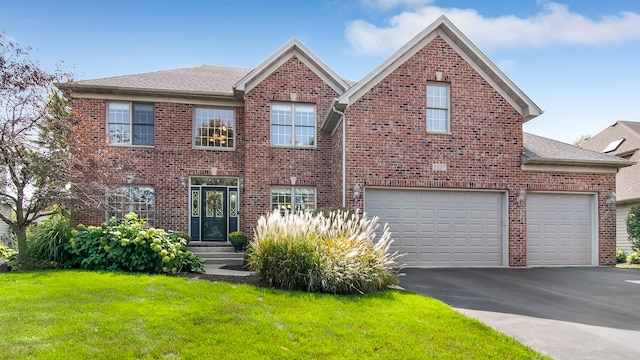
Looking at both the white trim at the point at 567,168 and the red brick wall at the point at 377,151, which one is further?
the white trim at the point at 567,168

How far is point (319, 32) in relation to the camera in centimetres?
1122

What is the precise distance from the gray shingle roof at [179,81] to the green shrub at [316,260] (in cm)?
768

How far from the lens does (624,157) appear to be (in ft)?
62.7

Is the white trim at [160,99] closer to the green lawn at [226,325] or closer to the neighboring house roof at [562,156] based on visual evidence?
the green lawn at [226,325]

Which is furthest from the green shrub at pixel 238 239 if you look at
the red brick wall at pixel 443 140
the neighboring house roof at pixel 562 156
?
the neighboring house roof at pixel 562 156

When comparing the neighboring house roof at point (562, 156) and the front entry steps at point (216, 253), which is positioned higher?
the neighboring house roof at point (562, 156)

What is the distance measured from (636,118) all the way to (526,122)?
1570 cm

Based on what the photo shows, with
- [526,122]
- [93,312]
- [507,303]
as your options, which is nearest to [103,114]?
[93,312]

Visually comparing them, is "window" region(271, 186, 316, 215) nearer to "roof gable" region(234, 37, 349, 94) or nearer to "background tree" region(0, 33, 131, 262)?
"roof gable" region(234, 37, 349, 94)

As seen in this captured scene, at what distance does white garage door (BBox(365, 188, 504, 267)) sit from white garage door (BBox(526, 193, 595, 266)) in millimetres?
1165

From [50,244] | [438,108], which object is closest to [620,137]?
[438,108]

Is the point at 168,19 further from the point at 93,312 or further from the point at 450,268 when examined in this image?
the point at 450,268

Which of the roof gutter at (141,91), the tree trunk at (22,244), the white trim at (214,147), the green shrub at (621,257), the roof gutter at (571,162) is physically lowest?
the green shrub at (621,257)

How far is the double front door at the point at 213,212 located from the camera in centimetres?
1338
